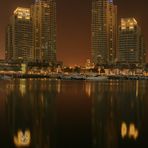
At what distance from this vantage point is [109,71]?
19312 cm

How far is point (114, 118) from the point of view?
16875 mm

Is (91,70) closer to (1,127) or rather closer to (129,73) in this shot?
(129,73)

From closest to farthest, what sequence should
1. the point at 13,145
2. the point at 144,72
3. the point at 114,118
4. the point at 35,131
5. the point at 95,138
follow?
1. the point at 13,145
2. the point at 95,138
3. the point at 35,131
4. the point at 114,118
5. the point at 144,72


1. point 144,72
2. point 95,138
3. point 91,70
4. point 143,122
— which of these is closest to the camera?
point 95,138

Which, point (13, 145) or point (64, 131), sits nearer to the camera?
point (13, 145)

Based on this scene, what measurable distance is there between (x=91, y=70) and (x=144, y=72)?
105 ft

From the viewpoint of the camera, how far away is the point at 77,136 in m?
12.6

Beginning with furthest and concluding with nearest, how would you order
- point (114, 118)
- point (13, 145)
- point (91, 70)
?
point (91, 70) < point (114, 118) < point (13, 145)

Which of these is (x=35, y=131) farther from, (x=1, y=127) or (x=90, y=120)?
(x=90, y=120)

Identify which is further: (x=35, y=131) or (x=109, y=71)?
(x=109, y=71)

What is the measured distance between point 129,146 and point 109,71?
18279cm

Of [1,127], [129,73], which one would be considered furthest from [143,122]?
[129,73]

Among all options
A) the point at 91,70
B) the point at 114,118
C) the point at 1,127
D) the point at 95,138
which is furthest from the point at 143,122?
the point at 91,70

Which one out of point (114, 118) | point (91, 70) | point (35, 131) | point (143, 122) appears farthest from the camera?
point (91, 70)
